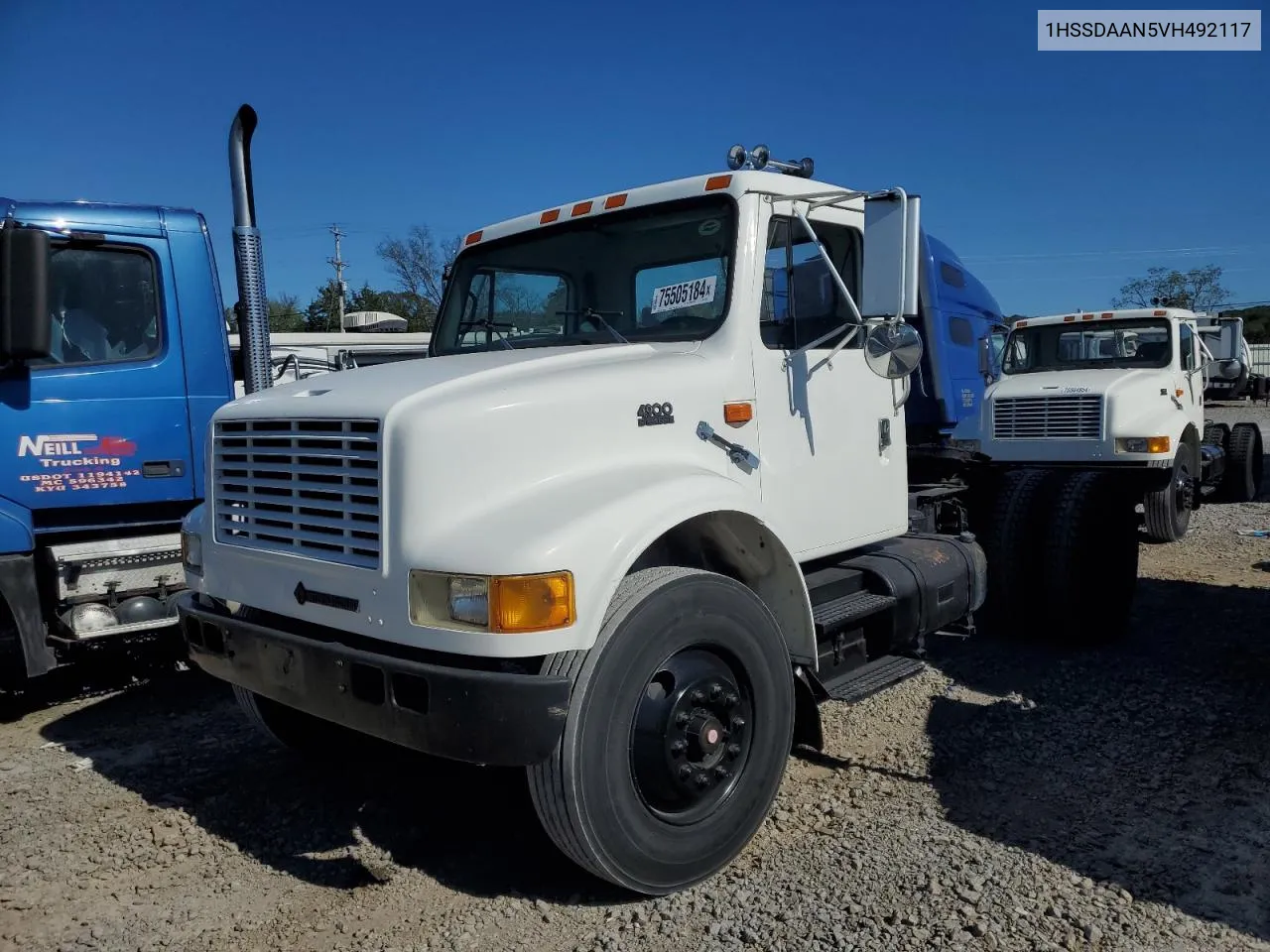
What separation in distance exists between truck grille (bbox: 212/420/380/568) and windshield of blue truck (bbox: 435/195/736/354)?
3.92 ft

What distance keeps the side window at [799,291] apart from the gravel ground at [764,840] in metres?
1.81

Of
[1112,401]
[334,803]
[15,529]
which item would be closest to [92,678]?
[15,529]

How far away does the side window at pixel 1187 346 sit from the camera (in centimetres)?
980

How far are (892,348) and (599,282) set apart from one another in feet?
3.90

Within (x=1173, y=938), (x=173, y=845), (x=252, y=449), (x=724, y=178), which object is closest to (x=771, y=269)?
(x=724, y=178)

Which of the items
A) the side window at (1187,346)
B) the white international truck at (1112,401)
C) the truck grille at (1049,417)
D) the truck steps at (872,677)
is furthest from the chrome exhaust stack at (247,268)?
the side window at (1187,346)

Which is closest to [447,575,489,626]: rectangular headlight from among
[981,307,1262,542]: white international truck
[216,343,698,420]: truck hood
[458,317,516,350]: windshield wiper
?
[216,343,698,420]: truck hood

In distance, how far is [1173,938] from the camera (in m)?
2.72

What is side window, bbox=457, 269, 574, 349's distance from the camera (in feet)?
13.1

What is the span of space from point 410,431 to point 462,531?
320 millimetres

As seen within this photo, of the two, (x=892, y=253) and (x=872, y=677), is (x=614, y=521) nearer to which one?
(x=892, y=253)

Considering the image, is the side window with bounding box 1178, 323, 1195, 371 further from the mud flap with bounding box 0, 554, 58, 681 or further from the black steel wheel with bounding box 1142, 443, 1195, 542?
the mud flap with bounding box 0, 554, 58, 681

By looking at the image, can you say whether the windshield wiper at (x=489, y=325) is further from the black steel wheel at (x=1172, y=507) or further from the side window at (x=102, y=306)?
the black steel wheel at (x=1172, y=507)

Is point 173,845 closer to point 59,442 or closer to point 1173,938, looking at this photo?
point 59,442
